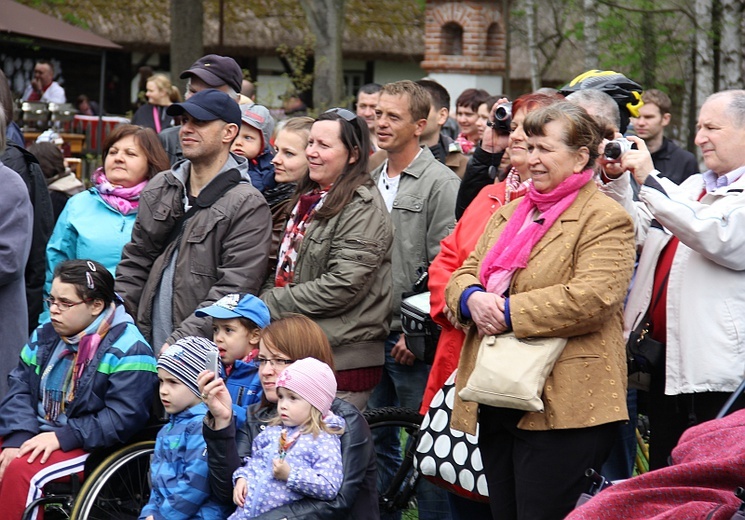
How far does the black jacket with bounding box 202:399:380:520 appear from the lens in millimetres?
3932

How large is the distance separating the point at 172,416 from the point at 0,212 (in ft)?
4.38

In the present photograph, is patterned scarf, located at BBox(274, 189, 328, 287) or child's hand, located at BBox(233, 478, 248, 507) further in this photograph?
patterned scarf, located at BBox(274, 189, 328, 287)

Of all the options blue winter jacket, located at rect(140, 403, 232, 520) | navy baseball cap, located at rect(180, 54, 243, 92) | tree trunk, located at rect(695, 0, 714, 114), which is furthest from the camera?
tree trunk, located at rect(695, 0, 714, 114)

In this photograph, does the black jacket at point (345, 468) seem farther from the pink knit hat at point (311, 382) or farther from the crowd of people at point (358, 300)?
the pink knit hat at point (311, 382)

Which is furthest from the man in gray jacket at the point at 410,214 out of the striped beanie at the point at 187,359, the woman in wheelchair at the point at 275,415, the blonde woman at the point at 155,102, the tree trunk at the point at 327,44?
the tree trunk at the point at 327,44

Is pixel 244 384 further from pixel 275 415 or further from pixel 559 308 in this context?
pixel 559 308

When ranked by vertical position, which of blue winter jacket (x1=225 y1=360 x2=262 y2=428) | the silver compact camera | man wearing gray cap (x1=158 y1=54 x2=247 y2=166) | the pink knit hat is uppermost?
man wearing gray cap (x1=158 y1=54 x2=247 y2=166)

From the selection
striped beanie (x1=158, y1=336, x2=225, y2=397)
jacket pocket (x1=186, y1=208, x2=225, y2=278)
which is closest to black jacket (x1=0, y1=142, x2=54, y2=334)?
jacket pocket (x1=186, y1=208, x2=225, y2=278)

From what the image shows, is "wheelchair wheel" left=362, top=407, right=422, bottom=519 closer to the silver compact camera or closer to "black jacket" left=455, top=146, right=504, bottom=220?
"black jacket" left=455, top=146, right=504, bottom=220

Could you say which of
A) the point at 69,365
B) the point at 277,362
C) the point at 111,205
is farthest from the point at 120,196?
the point at 277,362

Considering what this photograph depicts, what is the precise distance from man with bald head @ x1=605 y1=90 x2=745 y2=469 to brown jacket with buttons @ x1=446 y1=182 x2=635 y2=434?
0.27 meters

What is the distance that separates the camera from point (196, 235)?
190 inches

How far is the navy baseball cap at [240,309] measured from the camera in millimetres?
4512

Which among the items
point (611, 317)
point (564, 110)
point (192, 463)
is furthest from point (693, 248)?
point (192, 463)
